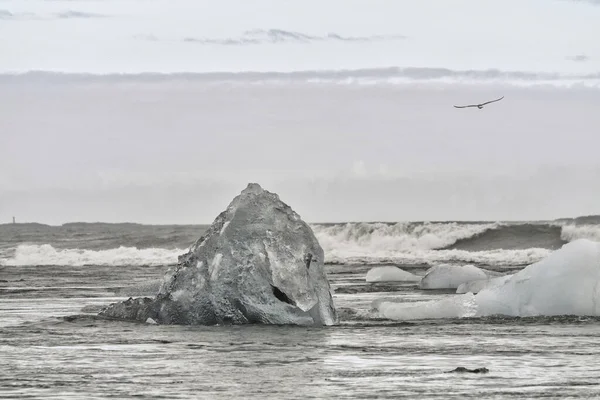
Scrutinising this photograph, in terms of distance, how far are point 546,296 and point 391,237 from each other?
47291 mm

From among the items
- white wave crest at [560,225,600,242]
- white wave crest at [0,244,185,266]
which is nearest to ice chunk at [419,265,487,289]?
white wave crest at [0,244,185,266]

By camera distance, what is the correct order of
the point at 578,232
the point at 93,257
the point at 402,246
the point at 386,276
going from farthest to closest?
the point at 402,246 < the point at 578,232 < the point at 93,257 < the point at 386,276

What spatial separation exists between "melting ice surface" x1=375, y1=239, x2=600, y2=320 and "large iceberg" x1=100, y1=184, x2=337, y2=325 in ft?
7.20

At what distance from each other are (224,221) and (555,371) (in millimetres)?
6961

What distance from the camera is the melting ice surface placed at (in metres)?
17.9

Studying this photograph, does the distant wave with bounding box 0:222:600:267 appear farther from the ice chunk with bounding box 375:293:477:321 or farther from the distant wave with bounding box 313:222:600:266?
the ice chunk with bounding box 375:293:477:321

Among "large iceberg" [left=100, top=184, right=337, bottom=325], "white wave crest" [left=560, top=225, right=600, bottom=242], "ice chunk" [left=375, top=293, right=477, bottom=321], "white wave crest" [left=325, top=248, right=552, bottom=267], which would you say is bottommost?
"white wave crest" [left=325, top=248, right=552, bottom=267]

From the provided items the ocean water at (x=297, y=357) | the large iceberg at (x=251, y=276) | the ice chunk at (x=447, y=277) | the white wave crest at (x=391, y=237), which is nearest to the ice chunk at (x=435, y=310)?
the ocean water at (x=297, y=357)

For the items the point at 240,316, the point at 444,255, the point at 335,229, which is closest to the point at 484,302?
the point at 240,316

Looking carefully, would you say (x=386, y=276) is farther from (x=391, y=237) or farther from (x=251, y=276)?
(x=391, y=237)

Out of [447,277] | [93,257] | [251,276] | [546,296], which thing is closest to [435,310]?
[546,296]

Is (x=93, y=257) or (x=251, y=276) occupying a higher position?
(x=251, y=276)

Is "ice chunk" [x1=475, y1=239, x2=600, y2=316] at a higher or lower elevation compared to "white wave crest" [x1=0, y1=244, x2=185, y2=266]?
higher

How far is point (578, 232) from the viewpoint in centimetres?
6056
